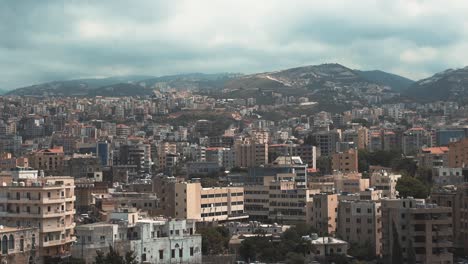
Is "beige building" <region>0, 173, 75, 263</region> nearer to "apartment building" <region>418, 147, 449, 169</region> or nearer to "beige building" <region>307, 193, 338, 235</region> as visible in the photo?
"beige building" <region>307, 193, 338, 235</region>

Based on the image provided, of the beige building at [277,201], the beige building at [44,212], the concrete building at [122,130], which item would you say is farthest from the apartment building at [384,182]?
the concrete building at [122,130]

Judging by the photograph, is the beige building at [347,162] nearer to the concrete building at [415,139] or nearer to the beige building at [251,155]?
the beige building at [251,155]

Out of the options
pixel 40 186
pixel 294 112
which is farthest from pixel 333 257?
pixel 294 112

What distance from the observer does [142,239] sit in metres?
39.8

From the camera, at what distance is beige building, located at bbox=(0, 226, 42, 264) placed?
36.7m

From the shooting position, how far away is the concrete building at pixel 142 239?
126 ft

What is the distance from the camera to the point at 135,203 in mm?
53844

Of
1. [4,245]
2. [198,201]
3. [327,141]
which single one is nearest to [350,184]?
[198,201]

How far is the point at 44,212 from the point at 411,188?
94.2 ft

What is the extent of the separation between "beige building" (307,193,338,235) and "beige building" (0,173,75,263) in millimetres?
15751

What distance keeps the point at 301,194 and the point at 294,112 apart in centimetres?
13971

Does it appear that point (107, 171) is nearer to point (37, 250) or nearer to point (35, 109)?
point (37, 250)

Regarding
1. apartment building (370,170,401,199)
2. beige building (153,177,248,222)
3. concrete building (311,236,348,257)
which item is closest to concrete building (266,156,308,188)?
apartment building (370,170,401,199)

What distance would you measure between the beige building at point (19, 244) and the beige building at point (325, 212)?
707 inches
